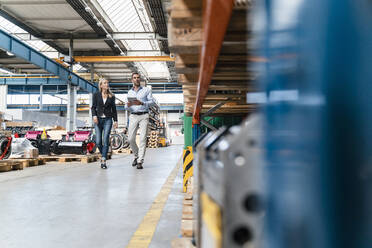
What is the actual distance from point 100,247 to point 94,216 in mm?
679

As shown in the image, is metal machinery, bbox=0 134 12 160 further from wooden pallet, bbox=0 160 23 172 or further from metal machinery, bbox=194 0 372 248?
metal machinery, bbox=194 0 372 248

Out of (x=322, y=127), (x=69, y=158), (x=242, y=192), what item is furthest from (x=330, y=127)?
(x=69, y=158)

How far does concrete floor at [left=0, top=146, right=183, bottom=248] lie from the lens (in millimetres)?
1833

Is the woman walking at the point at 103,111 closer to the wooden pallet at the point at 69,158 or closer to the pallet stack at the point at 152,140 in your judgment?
the wooden pallet at the point at 69,158

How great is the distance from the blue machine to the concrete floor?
1.56m

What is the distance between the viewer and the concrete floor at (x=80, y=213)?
1.83 m

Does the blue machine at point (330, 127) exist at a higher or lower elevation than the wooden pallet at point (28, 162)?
higher

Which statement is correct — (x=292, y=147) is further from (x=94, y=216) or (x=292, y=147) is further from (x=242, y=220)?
(x=94, y=216)

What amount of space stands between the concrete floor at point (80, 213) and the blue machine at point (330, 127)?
156 centimetres

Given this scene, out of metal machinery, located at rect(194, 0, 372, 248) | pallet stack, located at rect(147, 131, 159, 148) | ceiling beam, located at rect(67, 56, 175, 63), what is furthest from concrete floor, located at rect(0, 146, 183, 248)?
pallet stack, located at rect(147, 131, 159, 148)

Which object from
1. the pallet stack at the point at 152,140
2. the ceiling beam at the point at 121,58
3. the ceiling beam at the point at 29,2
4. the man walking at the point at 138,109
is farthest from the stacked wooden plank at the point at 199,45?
the pallet stack at the point at 152,140

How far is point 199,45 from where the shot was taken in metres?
1.41

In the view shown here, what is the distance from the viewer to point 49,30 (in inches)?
550

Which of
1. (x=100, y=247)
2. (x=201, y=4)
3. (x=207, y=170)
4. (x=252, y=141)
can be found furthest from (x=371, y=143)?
(x=100, y=247)
